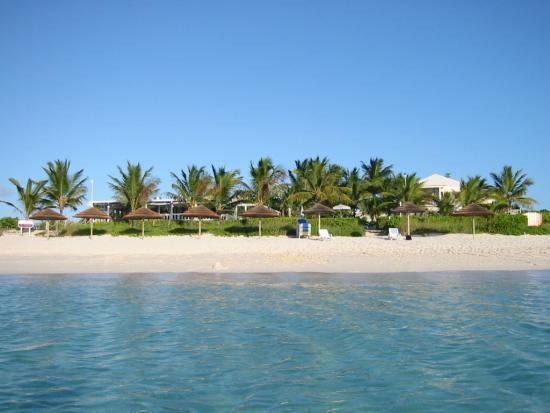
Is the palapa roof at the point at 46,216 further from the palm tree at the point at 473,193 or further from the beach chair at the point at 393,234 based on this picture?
the palm tree at the point at 473,193

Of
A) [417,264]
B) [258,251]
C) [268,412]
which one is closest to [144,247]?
[258,251]

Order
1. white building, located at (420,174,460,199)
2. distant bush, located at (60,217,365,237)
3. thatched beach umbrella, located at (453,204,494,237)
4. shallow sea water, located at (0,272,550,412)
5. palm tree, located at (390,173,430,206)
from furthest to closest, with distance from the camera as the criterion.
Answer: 1. white building, located at (420,174,460,199)
2. palm tree, located at (390,173,430,206)
3. distant bush, located at (60,217,365,237)
4. thatched beach umbrella, located at (453,204,494,237)
5. shallow sea water, located at (0,272,550,412)

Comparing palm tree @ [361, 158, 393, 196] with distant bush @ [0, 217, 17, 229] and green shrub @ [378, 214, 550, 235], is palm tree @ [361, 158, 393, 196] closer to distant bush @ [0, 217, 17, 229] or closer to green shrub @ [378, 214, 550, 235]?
green shrub @ [378, 214, 550, 235]

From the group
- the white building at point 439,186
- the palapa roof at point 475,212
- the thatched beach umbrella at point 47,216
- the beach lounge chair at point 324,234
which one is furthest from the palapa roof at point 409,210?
the thatched beach umbrella at point 47,216

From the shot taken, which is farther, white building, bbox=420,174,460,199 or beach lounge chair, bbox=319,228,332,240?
white building, bbox=420,174,460,199

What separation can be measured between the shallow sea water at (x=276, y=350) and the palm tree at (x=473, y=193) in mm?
24717

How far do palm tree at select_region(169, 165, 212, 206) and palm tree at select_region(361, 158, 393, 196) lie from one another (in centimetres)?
1156

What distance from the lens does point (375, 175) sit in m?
37.7

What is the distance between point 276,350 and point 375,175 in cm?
3256

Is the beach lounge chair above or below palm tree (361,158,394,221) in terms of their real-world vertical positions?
below

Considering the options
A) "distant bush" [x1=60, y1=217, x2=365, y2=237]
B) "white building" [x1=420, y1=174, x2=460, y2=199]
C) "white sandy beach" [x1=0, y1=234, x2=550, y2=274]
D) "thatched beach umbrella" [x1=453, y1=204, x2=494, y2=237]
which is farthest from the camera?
"white building" [x1=420, y1=174, x2=460, y2=199]

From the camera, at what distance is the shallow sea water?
457cm

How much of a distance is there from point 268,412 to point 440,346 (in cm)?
312

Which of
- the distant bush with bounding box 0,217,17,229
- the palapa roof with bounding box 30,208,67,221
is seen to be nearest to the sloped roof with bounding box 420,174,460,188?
the palapa roof with bounding box 30,208,67,221
